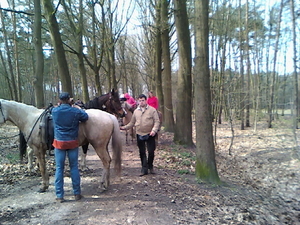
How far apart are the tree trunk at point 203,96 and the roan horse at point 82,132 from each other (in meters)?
2.02

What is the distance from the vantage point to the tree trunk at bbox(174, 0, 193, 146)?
8969 millimetres

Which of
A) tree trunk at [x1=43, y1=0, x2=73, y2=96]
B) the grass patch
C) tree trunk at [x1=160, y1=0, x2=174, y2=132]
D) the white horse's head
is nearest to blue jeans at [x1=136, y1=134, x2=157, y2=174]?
the white horse's head

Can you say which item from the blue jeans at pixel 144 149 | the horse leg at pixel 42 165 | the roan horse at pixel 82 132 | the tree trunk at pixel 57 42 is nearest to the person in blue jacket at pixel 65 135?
the roan horse at pixel 82 132

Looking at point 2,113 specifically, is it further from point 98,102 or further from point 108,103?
point 108,103

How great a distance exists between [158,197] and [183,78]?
217 inches

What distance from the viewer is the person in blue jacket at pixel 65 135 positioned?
4.45m

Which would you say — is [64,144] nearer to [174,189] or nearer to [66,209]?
[66,209]

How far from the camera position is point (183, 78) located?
30.1ft

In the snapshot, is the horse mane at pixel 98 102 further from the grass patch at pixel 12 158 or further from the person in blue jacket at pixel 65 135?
the person in blue jacket at pixel 65 135

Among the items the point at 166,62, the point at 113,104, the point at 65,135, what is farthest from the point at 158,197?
the point at 166,62

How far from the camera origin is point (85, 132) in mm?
5086

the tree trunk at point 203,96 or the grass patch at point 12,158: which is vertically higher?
the tree trunk at point 203,96

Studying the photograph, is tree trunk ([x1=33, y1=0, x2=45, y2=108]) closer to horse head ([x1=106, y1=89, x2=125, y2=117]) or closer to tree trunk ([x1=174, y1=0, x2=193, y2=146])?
horse head ([x1=106, y1=89, x2=125, y2=117])

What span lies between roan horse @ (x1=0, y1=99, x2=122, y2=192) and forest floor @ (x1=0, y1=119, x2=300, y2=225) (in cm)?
54
